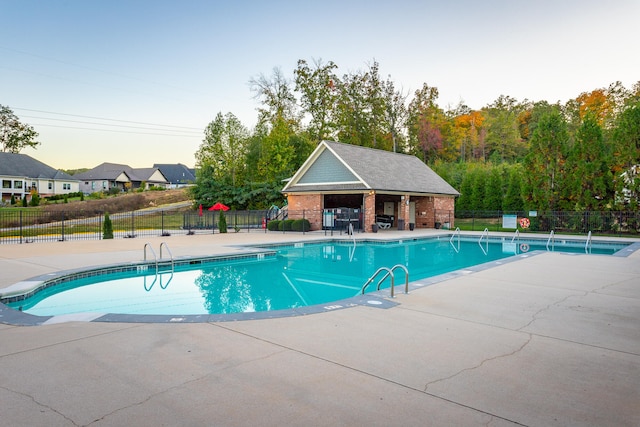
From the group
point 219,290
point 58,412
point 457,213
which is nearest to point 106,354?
point 58,412

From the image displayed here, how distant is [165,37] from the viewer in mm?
22328

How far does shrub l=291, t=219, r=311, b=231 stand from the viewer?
25159 mm

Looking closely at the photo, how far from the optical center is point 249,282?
11266mm

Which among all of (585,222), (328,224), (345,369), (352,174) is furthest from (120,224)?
(585,222)

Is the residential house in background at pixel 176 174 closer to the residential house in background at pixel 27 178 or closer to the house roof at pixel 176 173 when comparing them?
the house roof at pixel 176 173

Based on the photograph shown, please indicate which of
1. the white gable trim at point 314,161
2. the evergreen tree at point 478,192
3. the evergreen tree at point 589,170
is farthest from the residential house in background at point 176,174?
the evergreen tree at point 589,170

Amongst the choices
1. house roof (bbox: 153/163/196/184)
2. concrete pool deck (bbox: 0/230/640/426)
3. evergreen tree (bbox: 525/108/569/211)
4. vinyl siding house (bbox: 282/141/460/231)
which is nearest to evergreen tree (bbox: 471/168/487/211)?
vinyl siding house (bbox: 282/141/460/231)

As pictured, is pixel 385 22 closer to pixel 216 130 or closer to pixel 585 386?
pixel 585 386

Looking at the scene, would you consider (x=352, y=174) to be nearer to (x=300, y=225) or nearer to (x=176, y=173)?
(x=300, y=225)

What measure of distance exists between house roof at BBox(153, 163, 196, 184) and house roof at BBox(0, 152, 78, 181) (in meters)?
24.3

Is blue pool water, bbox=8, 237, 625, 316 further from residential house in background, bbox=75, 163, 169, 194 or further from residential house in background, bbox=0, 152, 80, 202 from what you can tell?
residential house in background, bbox=75, 163, 169, 194

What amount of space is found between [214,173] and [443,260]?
32.8 m

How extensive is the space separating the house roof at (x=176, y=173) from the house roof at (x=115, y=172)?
6.30 m

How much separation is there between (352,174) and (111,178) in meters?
52.9
